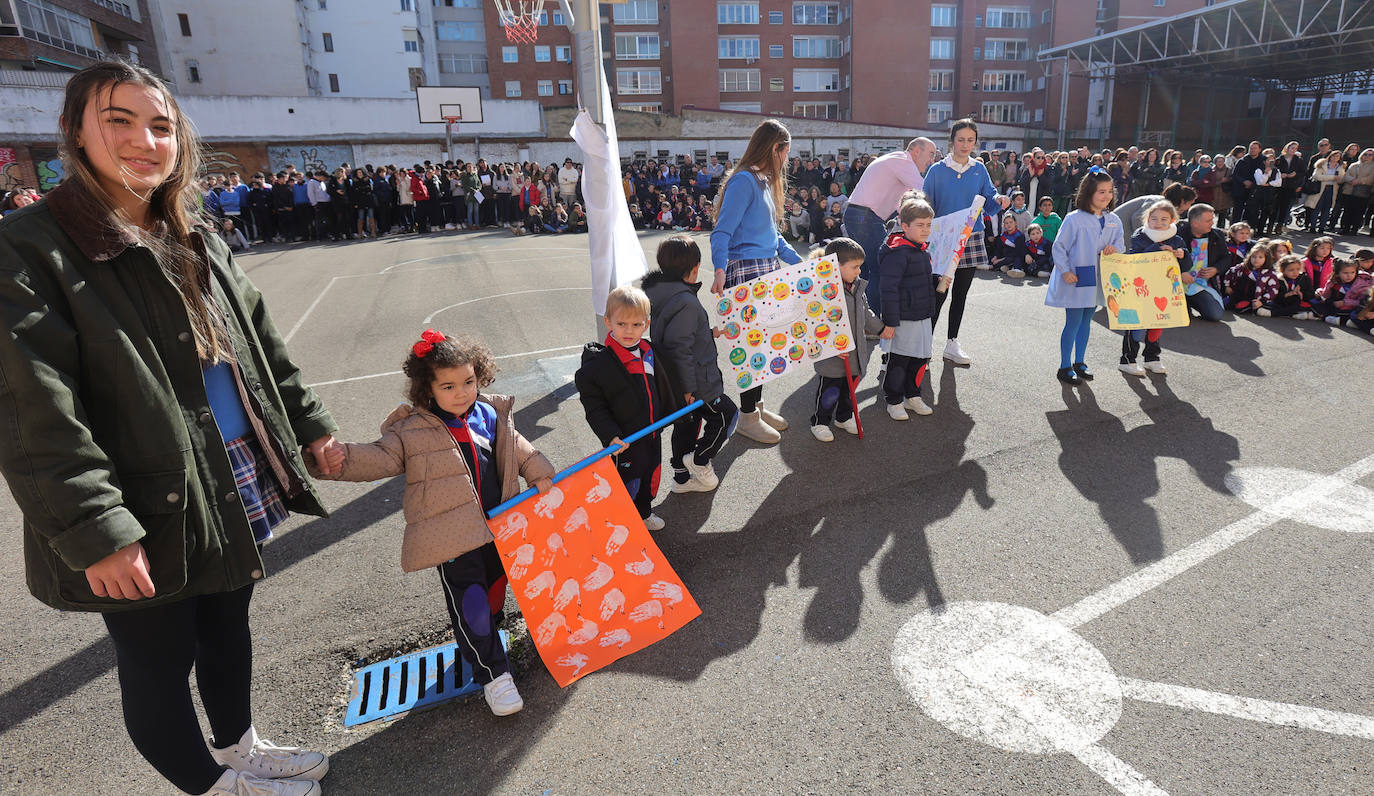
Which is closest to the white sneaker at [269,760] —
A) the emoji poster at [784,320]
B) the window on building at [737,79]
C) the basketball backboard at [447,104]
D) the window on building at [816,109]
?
the emoji poster at [784,320]

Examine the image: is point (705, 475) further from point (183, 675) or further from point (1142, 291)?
point (1142, 291)

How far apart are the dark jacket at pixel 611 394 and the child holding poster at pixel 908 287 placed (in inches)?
96.5

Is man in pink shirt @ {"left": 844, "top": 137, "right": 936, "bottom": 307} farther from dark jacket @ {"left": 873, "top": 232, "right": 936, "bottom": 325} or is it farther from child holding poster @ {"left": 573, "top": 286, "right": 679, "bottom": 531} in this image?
child holding poster @ {"left": 573, "top": 286, "right": 679, "bottom": 531}

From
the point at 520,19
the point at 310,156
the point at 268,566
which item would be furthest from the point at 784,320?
the point at 310,156

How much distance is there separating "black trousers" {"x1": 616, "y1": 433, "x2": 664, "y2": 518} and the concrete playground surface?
1.05 ft

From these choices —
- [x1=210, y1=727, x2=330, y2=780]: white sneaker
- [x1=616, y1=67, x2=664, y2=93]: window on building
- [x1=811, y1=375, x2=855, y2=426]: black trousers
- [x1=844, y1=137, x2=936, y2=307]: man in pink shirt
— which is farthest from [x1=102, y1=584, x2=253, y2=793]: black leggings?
[x1=616, y1=67, x2=664, y2=93]: window on building

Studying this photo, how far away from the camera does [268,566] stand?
13.6 ft

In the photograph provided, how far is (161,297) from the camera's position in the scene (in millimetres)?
1982

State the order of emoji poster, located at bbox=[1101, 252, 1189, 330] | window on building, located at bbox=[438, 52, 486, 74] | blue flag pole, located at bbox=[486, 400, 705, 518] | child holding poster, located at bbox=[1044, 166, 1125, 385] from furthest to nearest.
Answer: window on building, located at bbox=[438, 52, 486, 74] → emoji poster, located at bbox=[1101, 252, 1189, 330] → child holding poster, located at bbox=[1044, 166, 1125, 385] → blue flag pole, located at bbox=[486, 400, 705, 518]

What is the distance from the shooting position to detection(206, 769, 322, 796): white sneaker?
7.86ft

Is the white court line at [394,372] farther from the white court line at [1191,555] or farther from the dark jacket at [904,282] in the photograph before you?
the white court line at [1191,555]

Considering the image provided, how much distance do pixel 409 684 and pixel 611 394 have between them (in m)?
1.71

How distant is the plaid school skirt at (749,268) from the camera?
564cm

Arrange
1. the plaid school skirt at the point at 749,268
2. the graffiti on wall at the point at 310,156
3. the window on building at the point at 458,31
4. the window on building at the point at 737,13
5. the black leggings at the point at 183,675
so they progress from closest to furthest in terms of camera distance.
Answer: the black leggings at the point at 183,675 < the plaid school skirt at the point at 749,268 < the graffiti on wall at the point at 310,156 < the window on building at the point at 737,13 < the window on building at the point at 458,31
